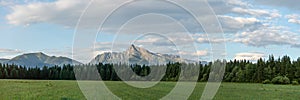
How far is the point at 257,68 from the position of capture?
10869 cm

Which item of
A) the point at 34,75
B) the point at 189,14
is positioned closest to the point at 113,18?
the point at 189,14

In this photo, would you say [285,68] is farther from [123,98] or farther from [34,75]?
[123,98]

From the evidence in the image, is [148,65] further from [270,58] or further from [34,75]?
[270,58]

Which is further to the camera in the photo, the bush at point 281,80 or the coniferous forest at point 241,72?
the bush at point 281,80

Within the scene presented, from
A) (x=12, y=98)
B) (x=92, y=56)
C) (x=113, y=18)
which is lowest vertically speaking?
(x=12, y=98)

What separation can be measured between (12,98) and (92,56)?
504 inches

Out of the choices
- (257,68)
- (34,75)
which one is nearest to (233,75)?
(257,68)

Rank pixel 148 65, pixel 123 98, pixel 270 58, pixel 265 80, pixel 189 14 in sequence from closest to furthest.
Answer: pixel 189 14 → pixel 123 98 → pixel 148 65 → pixel 265 80 → pixel 270 58

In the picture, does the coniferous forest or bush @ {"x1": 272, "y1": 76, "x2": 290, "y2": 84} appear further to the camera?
bush @ {"x1": 272, "y1": 76, "x2": 290, "y2": 84}

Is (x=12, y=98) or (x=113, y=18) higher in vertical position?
(x=113, y=18)

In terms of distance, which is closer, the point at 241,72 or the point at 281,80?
the point at 281,80

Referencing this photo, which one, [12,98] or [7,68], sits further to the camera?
[7,68]

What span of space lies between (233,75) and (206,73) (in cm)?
2149

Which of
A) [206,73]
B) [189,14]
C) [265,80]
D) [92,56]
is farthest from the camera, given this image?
[265,80]
